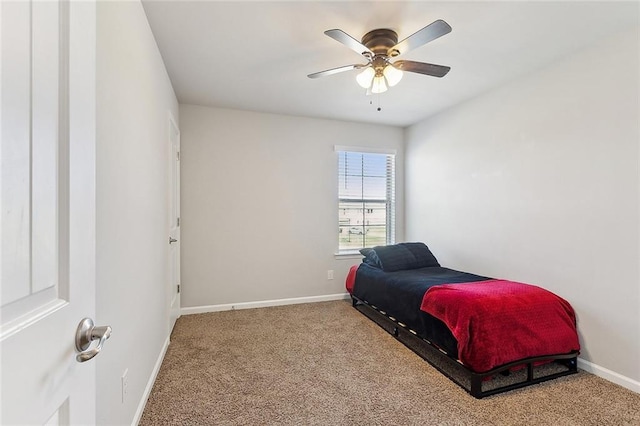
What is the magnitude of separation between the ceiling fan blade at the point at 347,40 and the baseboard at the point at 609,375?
278 centimetres

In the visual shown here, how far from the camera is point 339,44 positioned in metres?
2.24

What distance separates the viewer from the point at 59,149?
576mm

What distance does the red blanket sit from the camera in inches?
77.9

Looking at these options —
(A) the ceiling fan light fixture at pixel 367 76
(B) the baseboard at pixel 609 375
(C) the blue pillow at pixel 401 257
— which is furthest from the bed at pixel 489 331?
(A) the ceiling fan light fixture at pixel 367 76

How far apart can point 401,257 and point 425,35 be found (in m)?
2.31

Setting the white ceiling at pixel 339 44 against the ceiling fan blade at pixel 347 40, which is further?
the white ceiling at pixel 339 44

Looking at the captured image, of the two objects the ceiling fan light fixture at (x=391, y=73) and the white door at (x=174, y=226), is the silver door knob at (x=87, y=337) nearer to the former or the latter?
the ceiling fan light fixture at (x=391, y=73)

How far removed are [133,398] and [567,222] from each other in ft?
10.5

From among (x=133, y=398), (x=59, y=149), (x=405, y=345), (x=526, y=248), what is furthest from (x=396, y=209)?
(x=59, y=149)

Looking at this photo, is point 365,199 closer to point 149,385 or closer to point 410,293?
point 410,293

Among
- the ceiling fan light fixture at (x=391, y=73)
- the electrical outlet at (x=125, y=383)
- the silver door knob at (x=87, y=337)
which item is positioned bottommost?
the electrical outlet at (x=125, y=383)

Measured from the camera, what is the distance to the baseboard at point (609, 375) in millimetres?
2016

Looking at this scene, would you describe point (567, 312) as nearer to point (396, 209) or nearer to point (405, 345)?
point (405, 345)

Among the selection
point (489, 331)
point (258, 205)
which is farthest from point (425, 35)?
point (258, 205)
